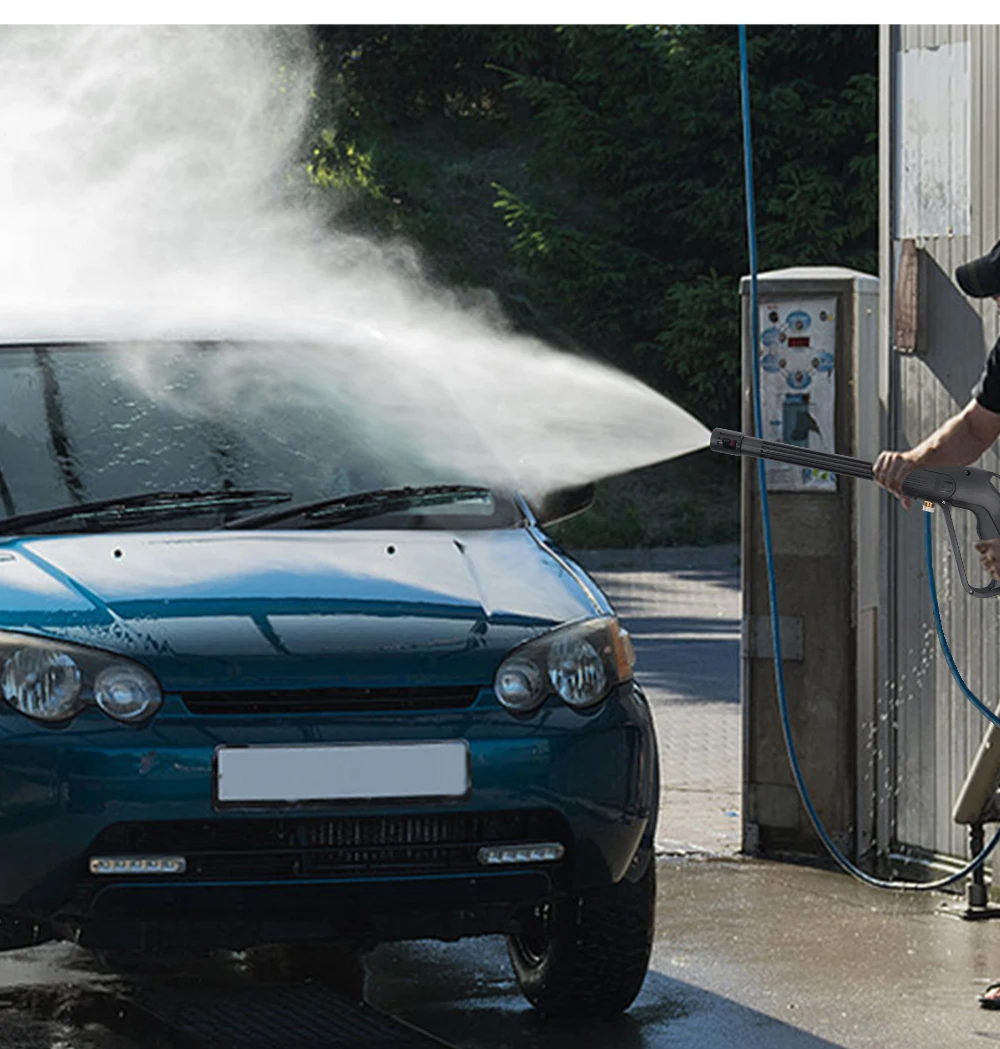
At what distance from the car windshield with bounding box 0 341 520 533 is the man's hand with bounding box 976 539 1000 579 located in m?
1.14

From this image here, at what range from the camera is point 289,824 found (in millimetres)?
4766

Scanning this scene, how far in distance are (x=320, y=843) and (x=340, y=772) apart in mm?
159

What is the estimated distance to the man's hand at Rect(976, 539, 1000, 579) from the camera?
5301 mm

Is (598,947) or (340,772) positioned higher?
(340,772)

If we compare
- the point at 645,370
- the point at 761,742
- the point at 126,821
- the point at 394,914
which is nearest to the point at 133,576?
the point at 126,821

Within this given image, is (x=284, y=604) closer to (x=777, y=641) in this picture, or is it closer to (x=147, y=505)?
(x=147, y=505)

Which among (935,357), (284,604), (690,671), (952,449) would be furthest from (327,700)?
(690,671)

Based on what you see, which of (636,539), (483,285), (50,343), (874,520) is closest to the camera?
(50,343)

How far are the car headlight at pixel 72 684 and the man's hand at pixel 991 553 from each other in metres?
1.88

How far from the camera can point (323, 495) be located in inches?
225

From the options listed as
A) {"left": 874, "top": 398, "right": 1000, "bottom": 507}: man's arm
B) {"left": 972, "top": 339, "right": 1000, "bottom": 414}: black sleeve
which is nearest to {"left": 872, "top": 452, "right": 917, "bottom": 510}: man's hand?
{"left": 874, "top": 398, "right": 1000, "bottom": 507}: man's arm

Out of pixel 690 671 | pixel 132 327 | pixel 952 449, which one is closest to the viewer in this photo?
pixel 952 449

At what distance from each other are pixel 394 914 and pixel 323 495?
1.26 meters

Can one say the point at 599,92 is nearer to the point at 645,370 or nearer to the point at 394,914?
the point at 645,370
